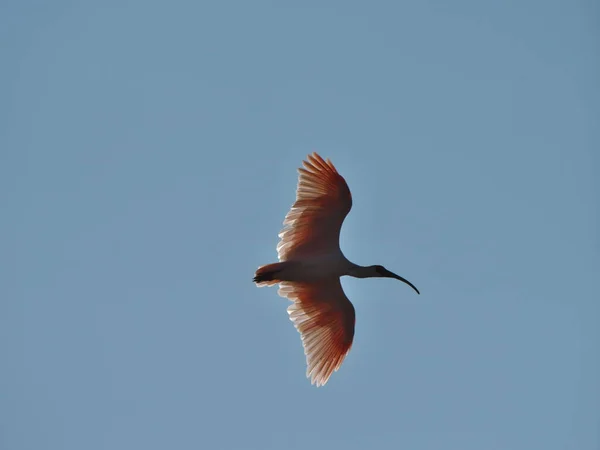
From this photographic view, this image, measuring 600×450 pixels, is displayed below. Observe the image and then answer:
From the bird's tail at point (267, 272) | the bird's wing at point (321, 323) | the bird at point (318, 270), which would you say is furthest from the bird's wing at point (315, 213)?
the bird's wing at point (321, 323)

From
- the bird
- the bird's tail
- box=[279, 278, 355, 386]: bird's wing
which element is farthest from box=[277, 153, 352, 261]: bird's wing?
box=[279, 278, 355, 386]: bird's wing

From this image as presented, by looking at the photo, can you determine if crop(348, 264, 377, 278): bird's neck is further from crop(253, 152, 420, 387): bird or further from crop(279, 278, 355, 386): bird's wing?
crop(279, 278, 355, 386): bird's wing

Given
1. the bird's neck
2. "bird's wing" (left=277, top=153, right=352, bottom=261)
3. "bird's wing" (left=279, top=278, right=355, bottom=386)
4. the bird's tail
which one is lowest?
"bird's wing" (left=279, top=278, right=355, bottom=386)

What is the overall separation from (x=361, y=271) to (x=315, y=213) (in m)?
1.88

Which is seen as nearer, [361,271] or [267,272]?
[267,272]

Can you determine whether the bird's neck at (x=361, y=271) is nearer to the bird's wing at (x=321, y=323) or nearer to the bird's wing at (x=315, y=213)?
the bird's wing at (x=321, y=323)

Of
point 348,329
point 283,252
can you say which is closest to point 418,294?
point 348,329

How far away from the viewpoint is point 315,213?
23.3 m

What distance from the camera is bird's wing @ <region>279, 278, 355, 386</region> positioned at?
951 inches

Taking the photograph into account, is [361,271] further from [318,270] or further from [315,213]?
[315,213]

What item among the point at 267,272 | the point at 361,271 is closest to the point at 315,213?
the point at 267,272

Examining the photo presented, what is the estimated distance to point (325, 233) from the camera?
23.6m

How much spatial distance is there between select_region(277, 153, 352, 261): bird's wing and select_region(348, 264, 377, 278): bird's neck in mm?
598

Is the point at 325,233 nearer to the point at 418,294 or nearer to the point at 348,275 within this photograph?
the point at 348,275
